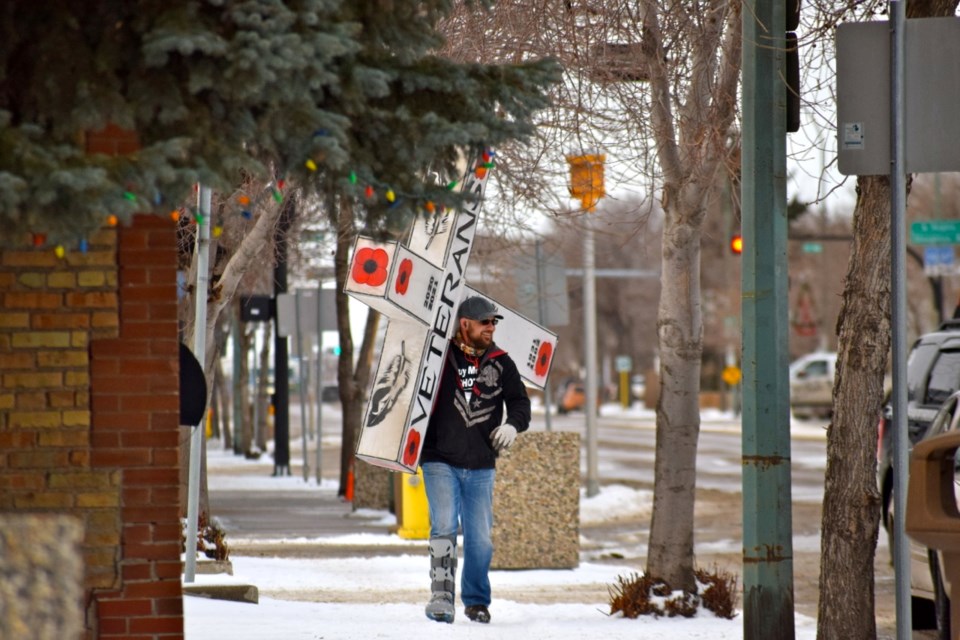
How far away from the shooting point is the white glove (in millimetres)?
8609

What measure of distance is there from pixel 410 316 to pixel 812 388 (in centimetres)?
4286

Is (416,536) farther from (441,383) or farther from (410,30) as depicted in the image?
(410,30)

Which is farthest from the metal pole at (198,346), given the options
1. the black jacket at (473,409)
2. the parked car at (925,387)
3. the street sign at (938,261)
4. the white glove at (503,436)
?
the street sign at (938,261)

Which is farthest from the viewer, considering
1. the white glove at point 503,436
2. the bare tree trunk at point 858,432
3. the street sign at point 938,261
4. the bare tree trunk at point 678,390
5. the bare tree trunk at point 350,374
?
the street sign at point 938,261

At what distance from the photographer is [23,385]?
5.33 metres

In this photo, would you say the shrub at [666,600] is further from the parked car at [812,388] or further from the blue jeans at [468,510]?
the parked car at [812,388]

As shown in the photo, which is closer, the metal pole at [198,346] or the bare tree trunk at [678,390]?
the metal pole at [198,346]

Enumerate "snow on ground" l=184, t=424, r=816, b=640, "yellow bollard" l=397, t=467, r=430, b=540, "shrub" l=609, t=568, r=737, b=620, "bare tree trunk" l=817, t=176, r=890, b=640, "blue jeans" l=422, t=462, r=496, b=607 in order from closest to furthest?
"bare tree trunk" l=817, t=176, r=890, b=640 < "snow on ground" l=184, t=424, r=816, b=640 < "blue jeans" l=422, t=462, r=496, b=607 < "shrub" l=609, t=568, r=737, b=620 < "yellow bollard" l=397, t=467, r=430, b=540

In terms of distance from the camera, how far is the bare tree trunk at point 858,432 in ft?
23.6

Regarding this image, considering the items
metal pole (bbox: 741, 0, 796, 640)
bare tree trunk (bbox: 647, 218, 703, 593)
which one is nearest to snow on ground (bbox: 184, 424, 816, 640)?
bare tree trunk (bbox: 647, 218, 703, 593)

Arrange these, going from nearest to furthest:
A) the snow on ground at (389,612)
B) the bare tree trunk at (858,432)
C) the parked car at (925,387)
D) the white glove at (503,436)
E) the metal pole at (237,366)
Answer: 1. the bare tree trunk at (858,432)
2. the snow on ground at (389,612)
3. the white glove at (503,436)
4. the parked car at (925,387)
5. the metal pole at (237,366)

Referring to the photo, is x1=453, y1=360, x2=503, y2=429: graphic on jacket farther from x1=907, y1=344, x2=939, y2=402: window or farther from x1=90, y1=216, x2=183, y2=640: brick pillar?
x1=907, y1=344, x2=939, y2=402: window

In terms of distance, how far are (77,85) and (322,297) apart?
18593 mm

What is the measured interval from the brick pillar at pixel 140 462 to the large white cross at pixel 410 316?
339cm
